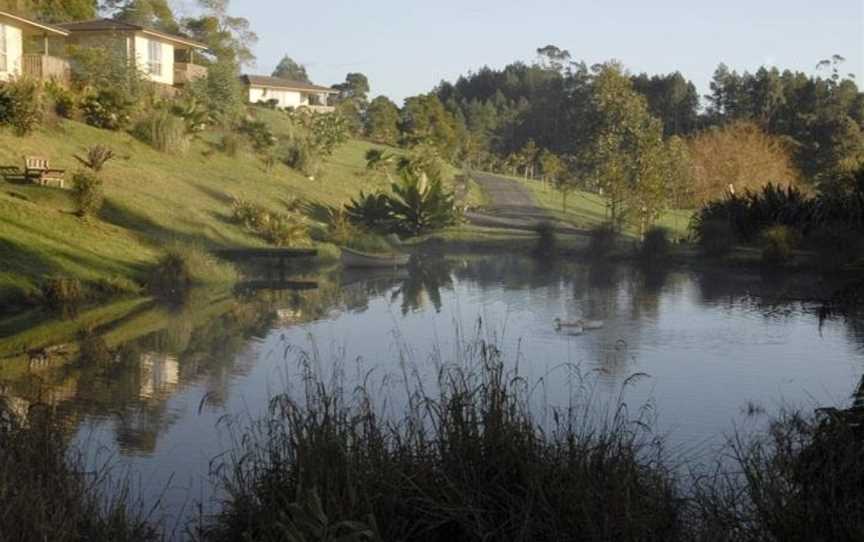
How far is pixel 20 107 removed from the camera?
27547mm

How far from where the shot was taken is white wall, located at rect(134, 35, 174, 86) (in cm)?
4434

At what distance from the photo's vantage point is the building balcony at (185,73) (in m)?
47.5

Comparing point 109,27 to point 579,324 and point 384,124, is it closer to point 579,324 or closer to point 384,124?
point 384,124

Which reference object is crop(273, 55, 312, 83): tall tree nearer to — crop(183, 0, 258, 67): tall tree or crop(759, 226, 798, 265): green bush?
crop(183, 0, 258, 67): tall tree

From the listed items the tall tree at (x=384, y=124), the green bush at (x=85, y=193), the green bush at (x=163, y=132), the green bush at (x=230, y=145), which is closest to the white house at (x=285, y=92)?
the tall tree at (x=384, y=124)

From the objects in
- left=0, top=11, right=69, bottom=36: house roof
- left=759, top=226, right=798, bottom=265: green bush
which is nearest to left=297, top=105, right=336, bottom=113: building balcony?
left=0, top=11, right=69, bottom=36: house roof

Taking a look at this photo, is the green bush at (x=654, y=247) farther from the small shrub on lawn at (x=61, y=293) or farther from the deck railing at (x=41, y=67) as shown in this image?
the deck railing at (x=41, y=67)

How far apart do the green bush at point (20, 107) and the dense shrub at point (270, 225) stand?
5.61 metres

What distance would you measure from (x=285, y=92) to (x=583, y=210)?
110 ft

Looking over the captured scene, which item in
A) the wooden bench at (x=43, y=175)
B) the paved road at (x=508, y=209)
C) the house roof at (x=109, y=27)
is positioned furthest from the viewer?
the house roof at (x=109, y=27)

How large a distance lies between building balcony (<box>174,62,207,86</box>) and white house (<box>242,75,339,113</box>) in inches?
611

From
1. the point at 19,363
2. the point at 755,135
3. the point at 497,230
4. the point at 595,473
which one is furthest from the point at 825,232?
the point at 755,135

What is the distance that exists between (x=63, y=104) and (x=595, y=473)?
98.9ft

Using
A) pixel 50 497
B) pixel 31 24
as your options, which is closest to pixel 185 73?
pixel 31 24
